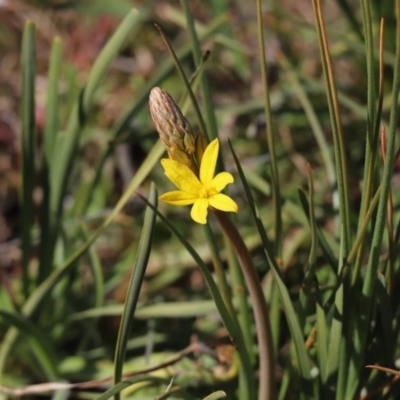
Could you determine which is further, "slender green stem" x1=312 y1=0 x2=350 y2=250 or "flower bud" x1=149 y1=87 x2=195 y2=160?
"slender green stem" x1=312 y1=0 x2=350 y2=250

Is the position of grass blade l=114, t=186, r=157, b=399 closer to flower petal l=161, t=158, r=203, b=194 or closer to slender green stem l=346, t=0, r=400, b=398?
flower petal l=161, t=158, r=203, b=194

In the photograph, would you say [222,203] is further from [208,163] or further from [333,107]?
[333,107]

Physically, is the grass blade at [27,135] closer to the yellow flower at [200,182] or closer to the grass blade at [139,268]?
Answer: the grass blade at [139,268]

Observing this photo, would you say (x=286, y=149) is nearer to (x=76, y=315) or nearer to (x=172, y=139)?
(x=76, y=315)

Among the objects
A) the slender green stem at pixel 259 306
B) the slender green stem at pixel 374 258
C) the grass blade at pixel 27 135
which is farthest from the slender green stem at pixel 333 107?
the grass blade at pixel 27 135

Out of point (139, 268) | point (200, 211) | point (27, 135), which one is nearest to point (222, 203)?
point (200, 211)

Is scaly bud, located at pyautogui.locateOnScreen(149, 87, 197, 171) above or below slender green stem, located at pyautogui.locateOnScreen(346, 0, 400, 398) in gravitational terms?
above

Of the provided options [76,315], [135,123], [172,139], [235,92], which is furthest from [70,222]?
[172,139]

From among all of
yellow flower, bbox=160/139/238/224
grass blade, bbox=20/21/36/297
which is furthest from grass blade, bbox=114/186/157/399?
grass blade, bbox=20/21/36/297
